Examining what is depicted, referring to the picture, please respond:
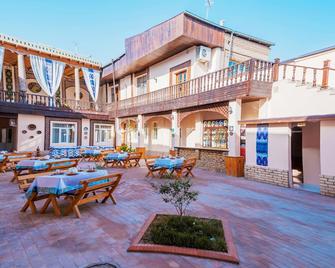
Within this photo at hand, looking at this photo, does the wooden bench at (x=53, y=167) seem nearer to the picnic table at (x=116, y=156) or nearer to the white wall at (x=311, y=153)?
the picnic table at (x=116, y=156)

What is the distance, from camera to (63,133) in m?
15.6

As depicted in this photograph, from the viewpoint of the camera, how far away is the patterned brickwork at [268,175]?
659 centimetres

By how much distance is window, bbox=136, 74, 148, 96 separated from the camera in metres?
16.0

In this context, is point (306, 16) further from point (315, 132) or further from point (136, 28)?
point (136, 28)

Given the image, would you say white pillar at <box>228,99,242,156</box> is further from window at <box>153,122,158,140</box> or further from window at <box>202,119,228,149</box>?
window at <box>153,122,158,140</box>

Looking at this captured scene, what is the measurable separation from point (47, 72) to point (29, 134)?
446 centimetres

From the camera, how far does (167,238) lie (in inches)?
111

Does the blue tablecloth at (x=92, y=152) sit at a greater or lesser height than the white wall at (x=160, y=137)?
lesser

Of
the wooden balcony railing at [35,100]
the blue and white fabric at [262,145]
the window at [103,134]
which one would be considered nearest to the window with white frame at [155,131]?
the window at [103,134]

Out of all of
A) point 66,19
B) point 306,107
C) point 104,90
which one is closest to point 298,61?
point 306,107

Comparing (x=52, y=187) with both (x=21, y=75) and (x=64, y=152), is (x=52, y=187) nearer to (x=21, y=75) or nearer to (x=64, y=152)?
(x=64, y=152)

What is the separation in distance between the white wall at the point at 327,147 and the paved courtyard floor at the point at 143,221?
774 millimetres

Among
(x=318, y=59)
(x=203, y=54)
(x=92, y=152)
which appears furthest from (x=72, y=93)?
(x=318, y=59)

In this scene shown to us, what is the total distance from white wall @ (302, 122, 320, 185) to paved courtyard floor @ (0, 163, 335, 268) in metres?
1.68
